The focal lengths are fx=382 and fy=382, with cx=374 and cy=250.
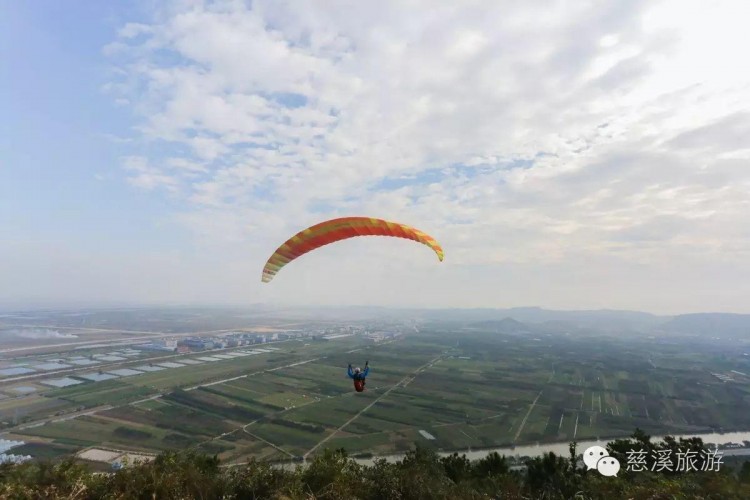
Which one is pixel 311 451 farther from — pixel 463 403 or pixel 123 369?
pixel 123 369

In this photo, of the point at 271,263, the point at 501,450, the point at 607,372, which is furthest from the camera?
the point at 607,372

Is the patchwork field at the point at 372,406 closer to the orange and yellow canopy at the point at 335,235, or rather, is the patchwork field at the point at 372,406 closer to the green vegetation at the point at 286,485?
the green vegetation at the point at 286,485

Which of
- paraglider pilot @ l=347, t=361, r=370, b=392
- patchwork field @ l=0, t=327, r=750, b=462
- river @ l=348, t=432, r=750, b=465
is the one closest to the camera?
paraglider pilot @ l=347, t=361, r=370, b=392

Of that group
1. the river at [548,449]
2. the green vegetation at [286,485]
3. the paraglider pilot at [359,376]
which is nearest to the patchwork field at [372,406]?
the river at [548,449]

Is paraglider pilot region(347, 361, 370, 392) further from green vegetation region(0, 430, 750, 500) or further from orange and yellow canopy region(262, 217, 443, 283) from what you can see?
orange and yellow canopy region(262, 217, 443, 283)

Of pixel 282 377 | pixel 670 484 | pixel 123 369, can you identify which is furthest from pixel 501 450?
pixel 123 369

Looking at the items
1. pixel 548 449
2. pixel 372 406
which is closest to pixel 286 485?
pixel 548 449

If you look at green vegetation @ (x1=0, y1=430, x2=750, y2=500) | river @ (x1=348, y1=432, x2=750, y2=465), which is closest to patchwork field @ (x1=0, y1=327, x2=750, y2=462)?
river @ (x1=348, y1=432, x2=750, y2=465)

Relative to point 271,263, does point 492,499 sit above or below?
below

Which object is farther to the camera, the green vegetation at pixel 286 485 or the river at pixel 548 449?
the river at pixel 548 449
